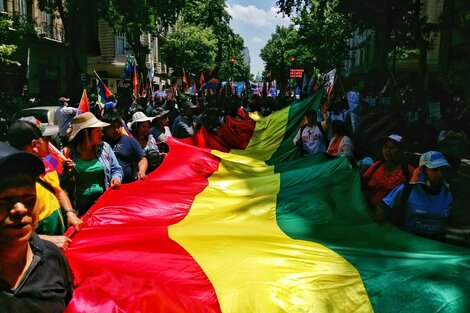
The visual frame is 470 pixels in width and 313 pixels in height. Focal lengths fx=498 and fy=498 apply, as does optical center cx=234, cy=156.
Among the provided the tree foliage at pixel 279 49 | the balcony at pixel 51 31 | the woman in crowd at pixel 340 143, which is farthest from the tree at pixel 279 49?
the woman in crowd at pixel 340 143

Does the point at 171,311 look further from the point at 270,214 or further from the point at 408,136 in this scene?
the point at 408,136

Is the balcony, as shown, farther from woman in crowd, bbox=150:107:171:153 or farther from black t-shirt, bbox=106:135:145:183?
black t-shirt, bbox=106:135:145:183

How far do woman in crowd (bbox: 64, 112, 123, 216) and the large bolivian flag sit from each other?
19cm

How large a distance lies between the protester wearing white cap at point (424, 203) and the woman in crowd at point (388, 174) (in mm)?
555

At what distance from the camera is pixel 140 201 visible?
16.9 ft

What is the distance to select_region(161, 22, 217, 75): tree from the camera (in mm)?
50844

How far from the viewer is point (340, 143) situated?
7457 mm

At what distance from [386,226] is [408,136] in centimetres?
787

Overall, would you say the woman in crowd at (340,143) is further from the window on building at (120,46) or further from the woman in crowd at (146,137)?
the window on building at (120,46)

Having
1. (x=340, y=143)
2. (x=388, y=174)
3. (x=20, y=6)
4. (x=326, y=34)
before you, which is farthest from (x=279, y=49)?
(x=388, y=174)

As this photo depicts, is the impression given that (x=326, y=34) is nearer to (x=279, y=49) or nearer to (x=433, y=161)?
(x=433, y=161)

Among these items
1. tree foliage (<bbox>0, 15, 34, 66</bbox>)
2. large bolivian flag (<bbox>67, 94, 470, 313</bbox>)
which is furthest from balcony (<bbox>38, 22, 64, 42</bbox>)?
large bolivian flag (<bbox>67, 94, 470, 313</bbox>)

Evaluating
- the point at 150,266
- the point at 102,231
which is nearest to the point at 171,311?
the point at 150,266

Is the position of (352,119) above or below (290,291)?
above
